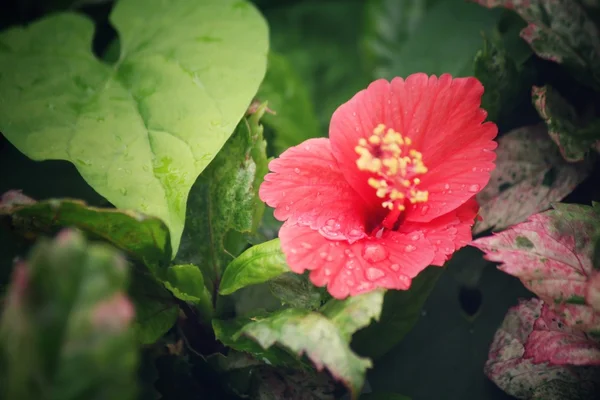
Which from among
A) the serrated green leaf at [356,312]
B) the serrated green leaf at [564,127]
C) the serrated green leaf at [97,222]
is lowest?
the serrated green leaf at [97,222]

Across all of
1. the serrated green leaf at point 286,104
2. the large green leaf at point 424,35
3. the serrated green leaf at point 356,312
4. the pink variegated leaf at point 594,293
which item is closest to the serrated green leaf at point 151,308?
the serrated green leaf at point 356,312

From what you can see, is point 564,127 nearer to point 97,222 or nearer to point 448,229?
point 448,229

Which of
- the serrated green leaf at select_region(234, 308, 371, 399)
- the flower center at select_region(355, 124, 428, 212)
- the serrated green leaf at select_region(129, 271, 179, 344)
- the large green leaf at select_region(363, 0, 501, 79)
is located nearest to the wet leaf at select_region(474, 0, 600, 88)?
the large green leaf at select_region(363, 0, 501, 79)

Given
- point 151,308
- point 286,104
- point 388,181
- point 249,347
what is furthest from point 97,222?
point 286,104

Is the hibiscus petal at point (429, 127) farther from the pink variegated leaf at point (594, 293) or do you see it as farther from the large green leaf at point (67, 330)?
the large green leaf at point (67, 330)

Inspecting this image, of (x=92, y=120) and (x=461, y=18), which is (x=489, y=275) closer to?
(x=461, y=18)

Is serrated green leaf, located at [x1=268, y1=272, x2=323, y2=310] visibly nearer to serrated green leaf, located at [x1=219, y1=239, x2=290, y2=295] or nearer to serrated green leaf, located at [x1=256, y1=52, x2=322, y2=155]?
serrated green leaf, located at [x1=219, y1=239, x2=290, y2=295]

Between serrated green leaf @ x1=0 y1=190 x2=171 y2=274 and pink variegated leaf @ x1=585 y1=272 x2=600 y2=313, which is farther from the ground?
pink variegated leaf @ x1=585 y1=272 x2=600 y2=313
